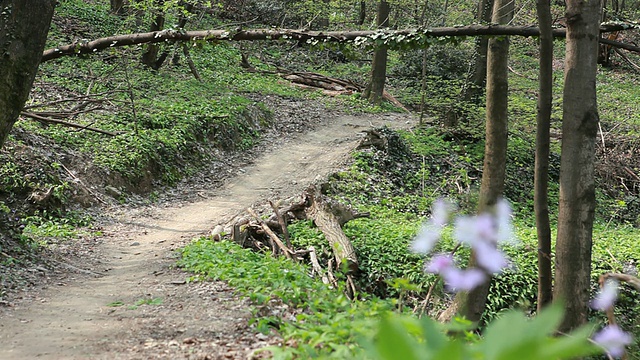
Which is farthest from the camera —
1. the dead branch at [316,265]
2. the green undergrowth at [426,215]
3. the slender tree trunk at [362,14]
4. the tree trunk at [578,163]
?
the slender tree trunk at [362,14]

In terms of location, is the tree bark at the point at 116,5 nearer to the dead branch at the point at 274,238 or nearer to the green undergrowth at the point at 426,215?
the green undergrowth at the point at 426,215

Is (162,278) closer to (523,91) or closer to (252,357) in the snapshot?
(252,357)

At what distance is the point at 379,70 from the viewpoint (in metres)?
20.1

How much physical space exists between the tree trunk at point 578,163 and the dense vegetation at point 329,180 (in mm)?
633

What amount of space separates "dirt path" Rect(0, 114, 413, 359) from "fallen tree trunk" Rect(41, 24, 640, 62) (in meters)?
3.11

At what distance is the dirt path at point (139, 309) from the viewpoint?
4285 millimetres

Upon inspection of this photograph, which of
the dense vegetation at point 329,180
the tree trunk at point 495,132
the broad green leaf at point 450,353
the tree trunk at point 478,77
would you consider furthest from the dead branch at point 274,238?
the tree trunk at point 478,77

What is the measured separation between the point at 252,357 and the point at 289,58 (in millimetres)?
24297

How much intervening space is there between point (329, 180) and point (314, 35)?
5.12 meters

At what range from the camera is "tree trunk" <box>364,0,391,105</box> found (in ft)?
64.7

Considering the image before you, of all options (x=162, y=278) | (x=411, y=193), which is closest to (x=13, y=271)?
(x=162, y=278)

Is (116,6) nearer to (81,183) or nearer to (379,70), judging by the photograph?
(379,70)

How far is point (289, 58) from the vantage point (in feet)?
87.8

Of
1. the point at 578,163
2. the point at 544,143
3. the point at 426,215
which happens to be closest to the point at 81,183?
the point at 426,215
